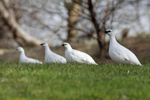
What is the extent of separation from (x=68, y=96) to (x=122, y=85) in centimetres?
143

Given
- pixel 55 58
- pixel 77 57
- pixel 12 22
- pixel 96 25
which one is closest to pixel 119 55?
pixel 77 57

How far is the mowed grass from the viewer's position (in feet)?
16.6

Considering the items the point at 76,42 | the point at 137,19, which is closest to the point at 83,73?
the point at 76,42

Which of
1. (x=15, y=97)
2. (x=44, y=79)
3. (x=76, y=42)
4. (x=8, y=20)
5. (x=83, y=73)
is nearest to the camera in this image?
(x=15, y=97)

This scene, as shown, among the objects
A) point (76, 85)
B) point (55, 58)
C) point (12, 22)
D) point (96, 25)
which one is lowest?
point (76, 85)

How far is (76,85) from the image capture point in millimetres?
5734

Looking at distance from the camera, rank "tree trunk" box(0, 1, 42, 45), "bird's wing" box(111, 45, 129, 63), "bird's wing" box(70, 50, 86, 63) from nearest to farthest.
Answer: "bird's wing" box(111, 45, 129, 63) < "bird's wing" box(70, 50, 86, 63) < "tree trunk" box(0, 1, 42, 45)

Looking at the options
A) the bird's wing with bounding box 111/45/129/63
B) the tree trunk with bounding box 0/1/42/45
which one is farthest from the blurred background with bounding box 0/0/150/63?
the bird's wing with bounding box 111/45/129/63

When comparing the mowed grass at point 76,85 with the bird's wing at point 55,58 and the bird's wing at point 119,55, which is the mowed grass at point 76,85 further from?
the bird's wing at point 55,58

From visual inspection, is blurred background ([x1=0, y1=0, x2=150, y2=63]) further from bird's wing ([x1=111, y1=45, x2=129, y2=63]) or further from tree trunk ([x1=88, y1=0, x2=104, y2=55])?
bird's wing ([x1=111, y1=45, x2=129, y2=63])

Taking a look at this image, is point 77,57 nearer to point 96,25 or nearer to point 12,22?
point 96,25

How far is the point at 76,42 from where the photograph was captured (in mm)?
Result: 23000

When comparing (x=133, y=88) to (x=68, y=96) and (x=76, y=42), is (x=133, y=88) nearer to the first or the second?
(x=68, y=96)

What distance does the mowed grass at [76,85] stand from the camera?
507 centimetres
